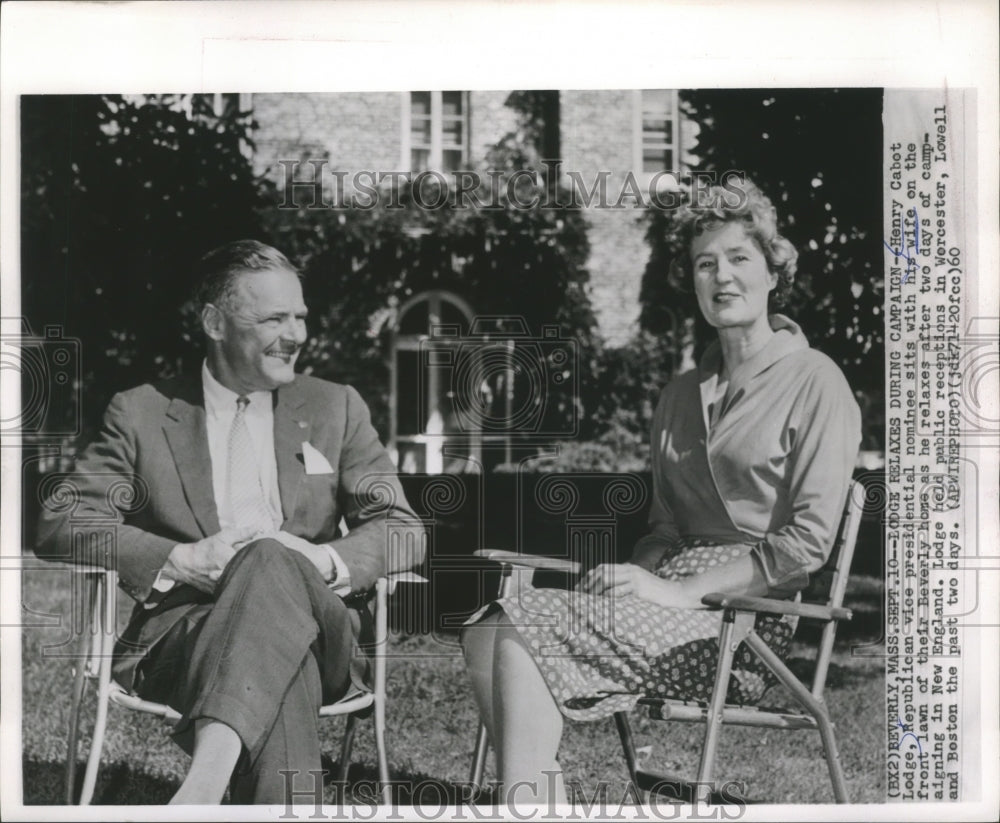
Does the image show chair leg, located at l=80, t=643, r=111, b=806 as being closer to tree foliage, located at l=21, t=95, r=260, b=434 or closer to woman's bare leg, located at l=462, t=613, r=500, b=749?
tree foliage, located at l=21, t=95, r=260, b=434

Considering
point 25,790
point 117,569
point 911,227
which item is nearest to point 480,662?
point 117,569

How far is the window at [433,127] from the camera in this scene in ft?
15.1

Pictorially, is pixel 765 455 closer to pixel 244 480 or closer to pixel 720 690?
pixel 720 690

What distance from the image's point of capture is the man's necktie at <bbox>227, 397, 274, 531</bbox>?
4.56 meters

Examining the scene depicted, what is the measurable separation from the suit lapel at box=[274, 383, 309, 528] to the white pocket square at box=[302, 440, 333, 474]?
0.05ft

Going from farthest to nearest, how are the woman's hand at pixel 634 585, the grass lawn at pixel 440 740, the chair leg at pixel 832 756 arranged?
the grass lawn at pixel 440 740 < the woman's hand at pixel 634 585 < the chair leg at pixel 832 756

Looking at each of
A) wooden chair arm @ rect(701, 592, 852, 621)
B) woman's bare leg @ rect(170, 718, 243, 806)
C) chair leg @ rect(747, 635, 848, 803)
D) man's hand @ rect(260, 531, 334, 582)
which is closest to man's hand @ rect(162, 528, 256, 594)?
man's hand @ rect(260, 531, 334, 582)

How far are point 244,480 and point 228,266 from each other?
2.61 feet

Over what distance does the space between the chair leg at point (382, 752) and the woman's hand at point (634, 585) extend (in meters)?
0.84

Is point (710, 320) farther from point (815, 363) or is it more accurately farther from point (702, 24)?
point (702, 24)

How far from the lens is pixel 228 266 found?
4633mm

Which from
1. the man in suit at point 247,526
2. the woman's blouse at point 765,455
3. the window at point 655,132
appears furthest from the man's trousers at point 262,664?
the window at point 655,132

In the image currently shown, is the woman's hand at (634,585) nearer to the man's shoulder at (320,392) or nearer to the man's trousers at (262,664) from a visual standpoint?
the man's trousers at (262,664)

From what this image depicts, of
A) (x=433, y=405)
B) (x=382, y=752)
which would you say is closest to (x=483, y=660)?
(x=382, y=752)
